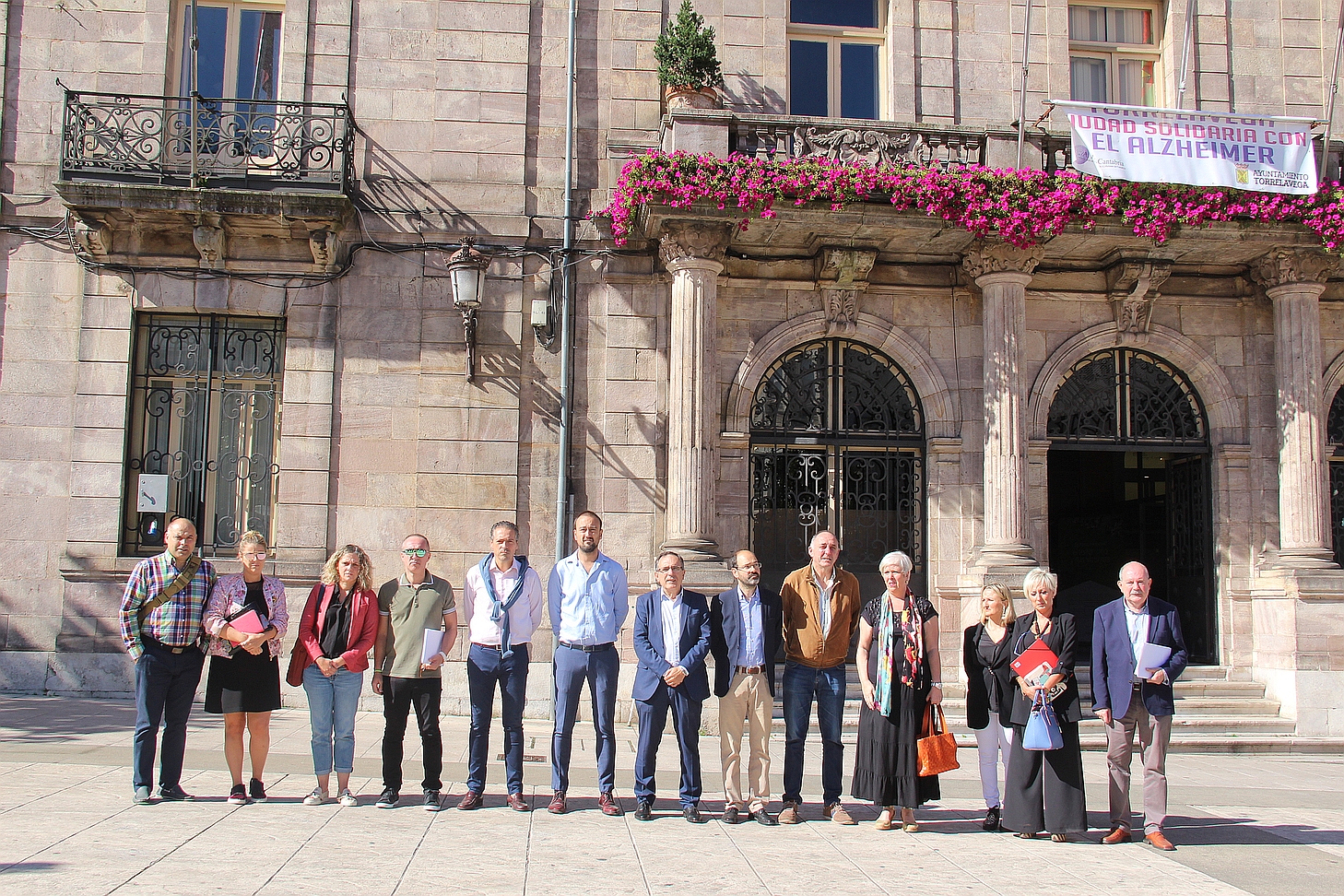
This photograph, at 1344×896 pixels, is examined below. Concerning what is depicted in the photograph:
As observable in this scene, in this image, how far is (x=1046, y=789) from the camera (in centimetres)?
672

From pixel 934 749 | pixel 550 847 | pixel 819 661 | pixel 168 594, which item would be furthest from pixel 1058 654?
pixel 168 594

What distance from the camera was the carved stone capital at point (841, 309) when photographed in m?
12.8

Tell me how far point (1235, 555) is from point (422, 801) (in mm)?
10105

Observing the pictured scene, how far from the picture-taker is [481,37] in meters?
12.7

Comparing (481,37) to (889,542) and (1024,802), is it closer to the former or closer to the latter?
(889,542)

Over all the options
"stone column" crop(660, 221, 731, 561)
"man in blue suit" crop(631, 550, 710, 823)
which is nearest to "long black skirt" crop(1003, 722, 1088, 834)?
"man in blue suit" crop(631, 550, 710, 823)

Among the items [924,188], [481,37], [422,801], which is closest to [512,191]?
[481,37]

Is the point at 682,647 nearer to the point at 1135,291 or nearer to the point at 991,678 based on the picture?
the point at 991,678

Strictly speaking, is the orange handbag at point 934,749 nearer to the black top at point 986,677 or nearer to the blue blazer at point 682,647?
the black top at point 986,677

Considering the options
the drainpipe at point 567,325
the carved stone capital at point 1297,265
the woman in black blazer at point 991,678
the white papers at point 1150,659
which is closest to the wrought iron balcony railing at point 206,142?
the drainpipe at point 567,325

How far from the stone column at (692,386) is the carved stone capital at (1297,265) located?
6.32m

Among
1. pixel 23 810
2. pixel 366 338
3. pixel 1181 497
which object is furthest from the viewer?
pixel 1181 497

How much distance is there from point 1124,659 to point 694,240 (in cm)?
669

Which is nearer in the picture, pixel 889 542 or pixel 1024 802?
pixel 1024 802
